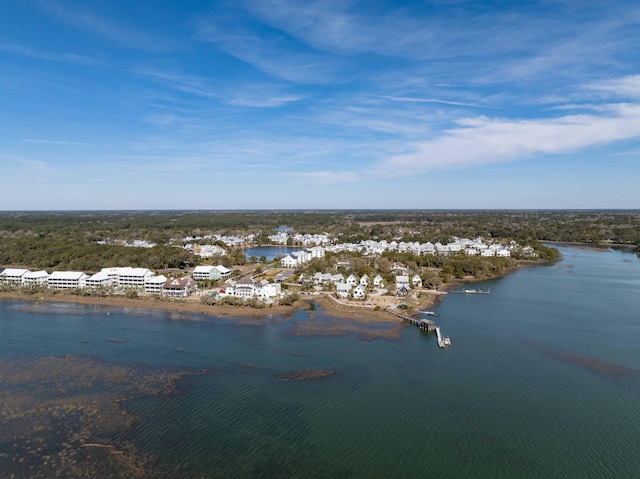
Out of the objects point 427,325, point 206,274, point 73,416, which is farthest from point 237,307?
point 73,416

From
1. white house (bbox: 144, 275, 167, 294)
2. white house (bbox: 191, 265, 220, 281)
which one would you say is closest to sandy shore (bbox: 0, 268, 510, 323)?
white house (bbox: 144, 275, 167, 294)

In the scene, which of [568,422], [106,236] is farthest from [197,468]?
[106,236]

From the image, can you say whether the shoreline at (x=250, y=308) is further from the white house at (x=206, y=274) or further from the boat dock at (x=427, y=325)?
the white house at (x=206, y=274)

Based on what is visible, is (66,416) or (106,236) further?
(106,236)

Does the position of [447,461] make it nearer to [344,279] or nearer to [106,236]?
[344,279]

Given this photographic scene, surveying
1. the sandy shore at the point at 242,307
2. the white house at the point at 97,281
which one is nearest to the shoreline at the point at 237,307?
the sandy shore at the point at 242,307

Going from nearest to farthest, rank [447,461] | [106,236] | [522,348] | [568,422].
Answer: [447,461] → [568,422] → [522,348] → [106,236]
